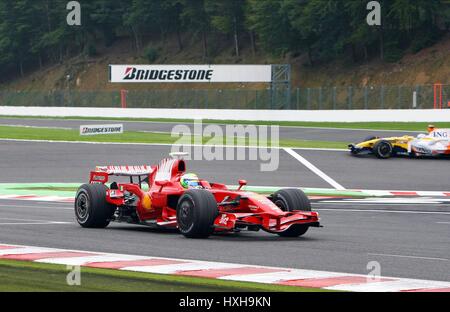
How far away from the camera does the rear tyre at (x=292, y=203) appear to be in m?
15.7

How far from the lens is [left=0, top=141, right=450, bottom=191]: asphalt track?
29.1 metres

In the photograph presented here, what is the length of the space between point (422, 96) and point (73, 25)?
50.5 metres

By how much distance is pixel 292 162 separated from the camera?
34.7 meters

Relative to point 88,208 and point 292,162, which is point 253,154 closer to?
point 292,162

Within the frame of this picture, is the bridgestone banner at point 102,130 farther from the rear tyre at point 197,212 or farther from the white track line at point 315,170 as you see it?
the rear tyre at point 197,212

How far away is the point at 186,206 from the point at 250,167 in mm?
17859

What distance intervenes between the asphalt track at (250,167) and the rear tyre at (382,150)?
11.5 inches

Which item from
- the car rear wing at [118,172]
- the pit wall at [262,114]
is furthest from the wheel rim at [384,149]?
the car rear wing at [118,172]

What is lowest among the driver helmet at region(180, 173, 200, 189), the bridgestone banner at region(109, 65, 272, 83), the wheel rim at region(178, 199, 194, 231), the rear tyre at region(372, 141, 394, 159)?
the wheel rim at region(178, 199, 194, 231)

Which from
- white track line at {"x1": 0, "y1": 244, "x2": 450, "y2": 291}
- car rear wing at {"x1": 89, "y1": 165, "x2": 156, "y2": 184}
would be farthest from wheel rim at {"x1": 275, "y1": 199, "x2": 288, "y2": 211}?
white track line at {"x1": 0, "y1": 244, "x2": 450, "y2": 291}

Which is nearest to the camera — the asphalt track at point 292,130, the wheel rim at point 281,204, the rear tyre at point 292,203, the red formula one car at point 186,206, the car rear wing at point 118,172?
the red formula one car at point 186,206

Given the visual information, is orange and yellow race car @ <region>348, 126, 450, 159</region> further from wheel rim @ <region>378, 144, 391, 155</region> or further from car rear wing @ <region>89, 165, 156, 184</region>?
car rear wing @ <region>89, 165, 156, 184</region>

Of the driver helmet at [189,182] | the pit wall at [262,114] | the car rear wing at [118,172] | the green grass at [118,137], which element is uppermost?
the pit wall at [262,114]

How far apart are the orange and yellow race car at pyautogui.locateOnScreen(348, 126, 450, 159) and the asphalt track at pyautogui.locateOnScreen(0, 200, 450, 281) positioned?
15287mm
